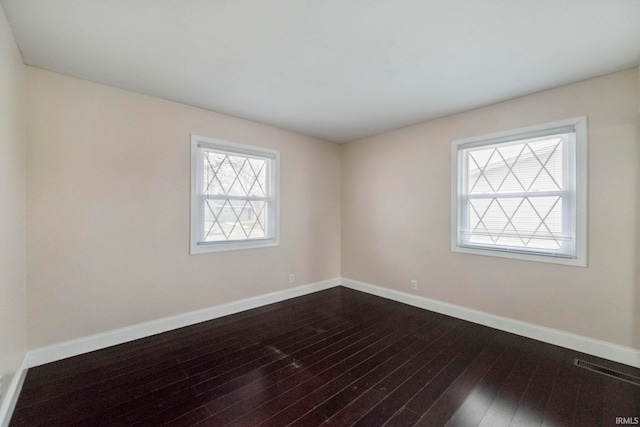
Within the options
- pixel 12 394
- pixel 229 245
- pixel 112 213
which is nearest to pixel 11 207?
pixel 112 213

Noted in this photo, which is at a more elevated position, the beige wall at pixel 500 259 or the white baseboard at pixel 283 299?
the beige wall at pixel 500 259

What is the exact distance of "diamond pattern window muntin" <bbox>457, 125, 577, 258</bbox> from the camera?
262 cm

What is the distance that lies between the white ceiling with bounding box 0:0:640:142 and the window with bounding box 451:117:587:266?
528mm

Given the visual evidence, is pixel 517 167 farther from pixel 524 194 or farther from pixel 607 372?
pixel 607 372

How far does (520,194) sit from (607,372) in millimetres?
→ 1679

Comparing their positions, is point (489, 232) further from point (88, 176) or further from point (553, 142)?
point (88, 176)

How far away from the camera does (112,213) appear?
2617 millimetres

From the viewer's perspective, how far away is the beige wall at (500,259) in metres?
2.31

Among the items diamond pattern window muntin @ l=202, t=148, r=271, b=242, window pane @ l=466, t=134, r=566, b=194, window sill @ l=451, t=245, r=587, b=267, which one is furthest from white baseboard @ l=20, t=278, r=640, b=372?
window pane @ l=466, t=134, r=566, b=194

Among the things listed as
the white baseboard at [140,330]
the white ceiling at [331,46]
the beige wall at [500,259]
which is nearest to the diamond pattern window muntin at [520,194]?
the beige wall at [500,259]

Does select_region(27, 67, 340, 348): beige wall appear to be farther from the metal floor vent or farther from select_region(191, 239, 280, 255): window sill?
the metal floor vent

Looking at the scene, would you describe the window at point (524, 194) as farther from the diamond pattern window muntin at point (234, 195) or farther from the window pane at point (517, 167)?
the diamond pattern window muntin at point (234, 195)

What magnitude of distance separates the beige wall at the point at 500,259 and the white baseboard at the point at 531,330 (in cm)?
6

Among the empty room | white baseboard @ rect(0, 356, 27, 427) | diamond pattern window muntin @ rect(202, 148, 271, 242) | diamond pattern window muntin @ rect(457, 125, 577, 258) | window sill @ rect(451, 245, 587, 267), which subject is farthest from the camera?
diamond pattern window muntin @ rect(202, 148, 271, 242)
